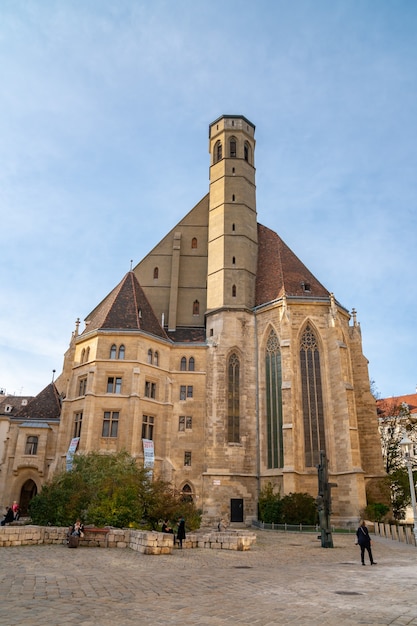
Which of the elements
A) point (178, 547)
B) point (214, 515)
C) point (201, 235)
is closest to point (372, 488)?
point (214, 515)

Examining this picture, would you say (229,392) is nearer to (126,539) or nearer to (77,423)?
(77,423)

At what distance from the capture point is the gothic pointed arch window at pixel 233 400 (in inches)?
1281

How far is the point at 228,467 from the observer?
3119 cm

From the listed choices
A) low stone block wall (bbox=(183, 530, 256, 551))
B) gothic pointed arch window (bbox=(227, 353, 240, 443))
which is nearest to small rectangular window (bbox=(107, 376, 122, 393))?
gothic pointed arch window (bbox=(227, 353, 240, 443))

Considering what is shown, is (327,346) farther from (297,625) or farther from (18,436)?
(297,625)

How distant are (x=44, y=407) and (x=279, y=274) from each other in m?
19.6

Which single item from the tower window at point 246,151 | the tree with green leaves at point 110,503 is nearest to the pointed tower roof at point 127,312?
the tree with green leaves at point 110,503

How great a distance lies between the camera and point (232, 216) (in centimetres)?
3884

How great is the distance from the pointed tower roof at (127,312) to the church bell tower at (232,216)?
4788 mm

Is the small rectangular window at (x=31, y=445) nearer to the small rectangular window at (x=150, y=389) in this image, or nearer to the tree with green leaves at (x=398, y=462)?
the small rectangular window at (x=150, y=389)

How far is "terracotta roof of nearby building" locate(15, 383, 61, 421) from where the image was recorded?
34156mm

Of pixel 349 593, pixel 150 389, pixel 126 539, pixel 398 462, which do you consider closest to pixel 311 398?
pixel 150 389

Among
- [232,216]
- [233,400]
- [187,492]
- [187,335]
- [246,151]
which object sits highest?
[246,151]

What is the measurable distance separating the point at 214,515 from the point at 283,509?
4.91 meters
